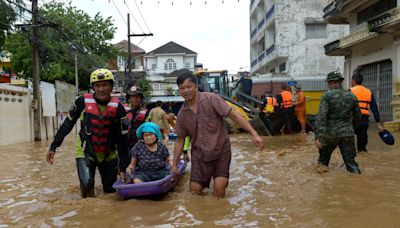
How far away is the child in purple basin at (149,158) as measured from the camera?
5609mm

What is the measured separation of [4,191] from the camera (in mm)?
6578

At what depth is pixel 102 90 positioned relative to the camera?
5.05m

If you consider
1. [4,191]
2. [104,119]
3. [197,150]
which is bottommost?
[4,191]

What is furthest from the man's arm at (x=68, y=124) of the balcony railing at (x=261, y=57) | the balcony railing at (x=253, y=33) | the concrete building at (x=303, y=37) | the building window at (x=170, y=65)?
the building window at (x=170, y=65)

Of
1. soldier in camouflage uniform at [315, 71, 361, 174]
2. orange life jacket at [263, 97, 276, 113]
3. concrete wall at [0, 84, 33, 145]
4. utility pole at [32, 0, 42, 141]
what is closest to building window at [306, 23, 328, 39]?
orange life jacket at [263, 97, 276, 113]

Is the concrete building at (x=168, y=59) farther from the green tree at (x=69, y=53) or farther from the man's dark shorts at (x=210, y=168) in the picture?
the man's dark shorts at (x=210, y=168)

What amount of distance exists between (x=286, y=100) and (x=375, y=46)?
7.39 meters

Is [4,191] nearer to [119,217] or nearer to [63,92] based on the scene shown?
[119,217]

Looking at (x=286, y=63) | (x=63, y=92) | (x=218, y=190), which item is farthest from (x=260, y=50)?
(x=218, y=190)

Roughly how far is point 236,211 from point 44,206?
93.4 inches

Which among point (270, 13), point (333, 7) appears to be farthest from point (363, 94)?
point (270, 13)

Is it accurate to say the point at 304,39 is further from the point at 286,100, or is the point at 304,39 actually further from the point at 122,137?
the point at 122,137

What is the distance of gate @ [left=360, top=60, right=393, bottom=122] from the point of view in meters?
17.9

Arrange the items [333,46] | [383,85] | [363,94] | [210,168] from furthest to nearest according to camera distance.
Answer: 1. [333,46]
2. [383,85]
3. [363,94]
4. [210,168]
